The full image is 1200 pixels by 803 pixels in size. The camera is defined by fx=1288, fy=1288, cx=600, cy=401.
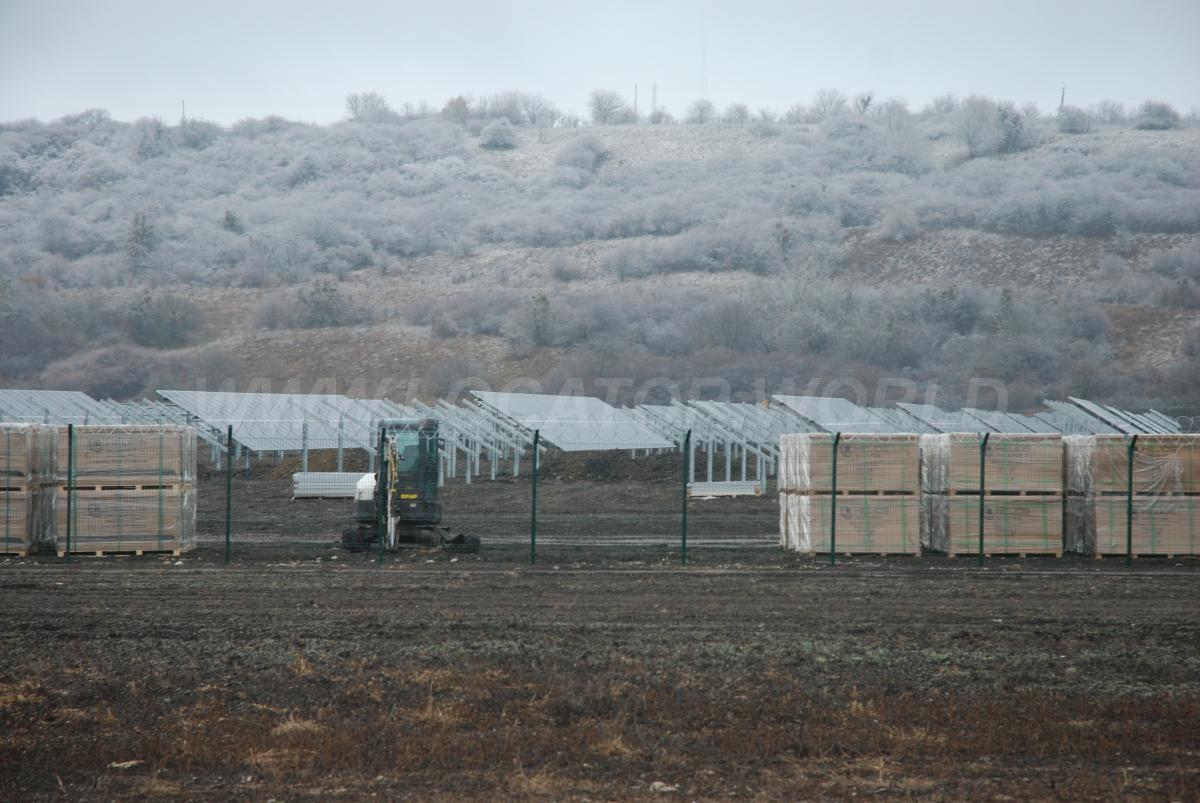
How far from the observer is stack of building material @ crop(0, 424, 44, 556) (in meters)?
15.9

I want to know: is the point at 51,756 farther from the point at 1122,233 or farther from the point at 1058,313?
the point at 1122,233

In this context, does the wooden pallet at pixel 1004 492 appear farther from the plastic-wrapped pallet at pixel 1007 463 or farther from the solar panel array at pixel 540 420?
the solar panel array at pixel 540 420

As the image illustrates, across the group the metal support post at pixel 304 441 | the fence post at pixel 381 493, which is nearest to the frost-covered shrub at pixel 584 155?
the metal support post at pixel 304 441

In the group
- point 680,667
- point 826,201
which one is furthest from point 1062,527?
point 826,201

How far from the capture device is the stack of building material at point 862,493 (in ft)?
53.8

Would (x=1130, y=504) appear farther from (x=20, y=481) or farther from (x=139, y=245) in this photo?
(x=139, y=245)

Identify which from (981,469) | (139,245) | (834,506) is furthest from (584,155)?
(981,469)

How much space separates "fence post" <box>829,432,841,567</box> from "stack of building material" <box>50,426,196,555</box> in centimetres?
821

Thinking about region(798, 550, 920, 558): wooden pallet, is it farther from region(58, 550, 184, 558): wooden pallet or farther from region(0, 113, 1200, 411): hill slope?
region(0, 113, 1200, 411): hill slope

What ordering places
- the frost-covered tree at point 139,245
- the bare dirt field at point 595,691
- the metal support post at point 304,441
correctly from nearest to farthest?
the bare dirt field at point 595,691
the metal support post at point 304,441
the frost-covered tree at point 139,245

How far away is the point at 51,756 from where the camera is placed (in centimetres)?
647

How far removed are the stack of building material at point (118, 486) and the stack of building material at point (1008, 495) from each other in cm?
989

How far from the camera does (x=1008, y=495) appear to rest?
→ 16656 mm

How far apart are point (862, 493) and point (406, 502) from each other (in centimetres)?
611
